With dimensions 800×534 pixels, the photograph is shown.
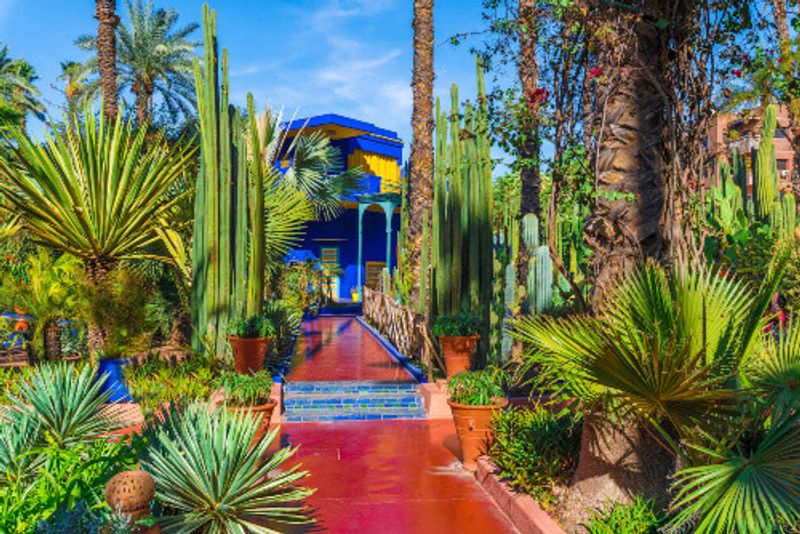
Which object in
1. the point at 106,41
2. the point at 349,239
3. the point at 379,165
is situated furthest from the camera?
the point at 379,165

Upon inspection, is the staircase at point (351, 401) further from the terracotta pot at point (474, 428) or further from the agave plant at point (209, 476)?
the agave plant at point (209, 476)

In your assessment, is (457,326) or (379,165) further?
(379,165)

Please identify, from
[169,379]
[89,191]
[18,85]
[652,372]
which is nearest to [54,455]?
[652,372]

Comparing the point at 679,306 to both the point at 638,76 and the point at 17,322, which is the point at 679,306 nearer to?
the point at 638,76

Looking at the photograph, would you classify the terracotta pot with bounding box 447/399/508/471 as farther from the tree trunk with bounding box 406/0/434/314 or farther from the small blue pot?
the tree trunk with bounding box 406/0/434/314

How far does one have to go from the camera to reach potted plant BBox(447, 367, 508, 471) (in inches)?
250

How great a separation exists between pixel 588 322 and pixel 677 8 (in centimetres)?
227

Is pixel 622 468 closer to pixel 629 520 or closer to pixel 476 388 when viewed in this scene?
pixel 629 520

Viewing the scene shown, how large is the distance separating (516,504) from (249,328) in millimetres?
5207

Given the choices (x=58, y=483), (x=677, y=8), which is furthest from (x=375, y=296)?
(x=58, y=483)

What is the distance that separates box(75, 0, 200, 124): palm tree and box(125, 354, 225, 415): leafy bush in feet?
71.8

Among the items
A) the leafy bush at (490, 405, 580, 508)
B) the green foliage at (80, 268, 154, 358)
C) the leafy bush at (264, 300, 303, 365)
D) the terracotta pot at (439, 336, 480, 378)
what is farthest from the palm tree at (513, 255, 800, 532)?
the leafy bush at (264, 300, 303, 365)

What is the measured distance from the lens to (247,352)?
30.0 ft

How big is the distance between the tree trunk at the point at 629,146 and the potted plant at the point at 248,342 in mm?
5583
